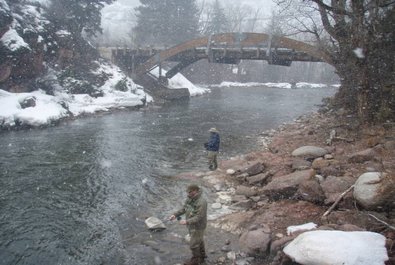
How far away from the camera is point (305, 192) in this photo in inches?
340

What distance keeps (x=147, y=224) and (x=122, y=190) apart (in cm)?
290

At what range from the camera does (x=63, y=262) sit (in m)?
7.53

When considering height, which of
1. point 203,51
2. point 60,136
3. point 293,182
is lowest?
point 60,136

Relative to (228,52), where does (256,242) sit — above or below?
below

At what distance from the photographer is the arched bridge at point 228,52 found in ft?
95.4

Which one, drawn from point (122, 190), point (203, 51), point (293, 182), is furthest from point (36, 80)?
point (293, 182)

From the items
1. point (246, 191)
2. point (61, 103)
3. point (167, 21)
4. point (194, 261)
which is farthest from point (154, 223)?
point (167, 21)

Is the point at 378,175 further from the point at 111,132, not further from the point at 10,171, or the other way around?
the point at 111,132

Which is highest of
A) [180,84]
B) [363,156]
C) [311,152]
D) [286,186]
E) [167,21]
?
[167,21]

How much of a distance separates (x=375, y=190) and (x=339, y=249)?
7.29 feet

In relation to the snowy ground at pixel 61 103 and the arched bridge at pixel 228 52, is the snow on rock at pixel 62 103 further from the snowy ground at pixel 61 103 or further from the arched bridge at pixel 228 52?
the arched bridge at pixel 228 52

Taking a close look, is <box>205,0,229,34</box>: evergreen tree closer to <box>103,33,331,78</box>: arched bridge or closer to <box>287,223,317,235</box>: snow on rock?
<box>103,33,331,78</box>: arched bridge

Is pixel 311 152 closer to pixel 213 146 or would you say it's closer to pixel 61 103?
pixel 213 146

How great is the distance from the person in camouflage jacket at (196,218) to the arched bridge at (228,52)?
19.7 metres
